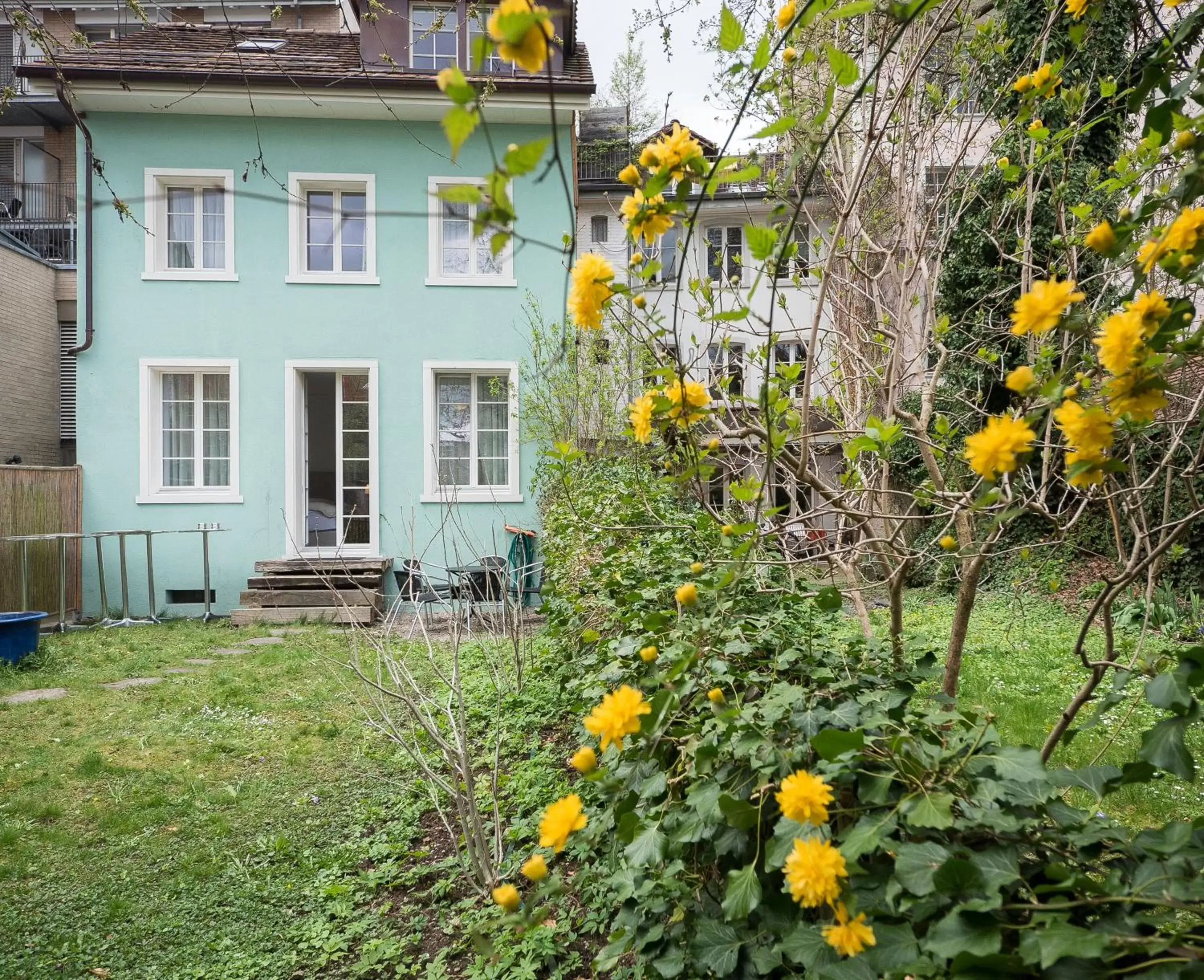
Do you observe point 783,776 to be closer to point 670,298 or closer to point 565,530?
point 565,530

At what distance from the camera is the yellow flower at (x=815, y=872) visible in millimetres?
941

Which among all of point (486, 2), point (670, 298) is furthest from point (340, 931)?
point (670, 298)

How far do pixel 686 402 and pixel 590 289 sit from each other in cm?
28

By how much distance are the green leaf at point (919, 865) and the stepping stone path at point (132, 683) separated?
19.6ft

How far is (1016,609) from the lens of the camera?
6.81 m

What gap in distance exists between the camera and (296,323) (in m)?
9.48

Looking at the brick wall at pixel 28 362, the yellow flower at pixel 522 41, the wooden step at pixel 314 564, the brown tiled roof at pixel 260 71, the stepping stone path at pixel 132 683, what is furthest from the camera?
the brick wall at pixel 28 362

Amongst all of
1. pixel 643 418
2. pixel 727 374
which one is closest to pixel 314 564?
pixel 727 374

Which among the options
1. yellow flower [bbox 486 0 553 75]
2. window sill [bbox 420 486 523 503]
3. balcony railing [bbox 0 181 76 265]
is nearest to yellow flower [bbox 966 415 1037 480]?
yellow flower [bbox 486 0 553 75]

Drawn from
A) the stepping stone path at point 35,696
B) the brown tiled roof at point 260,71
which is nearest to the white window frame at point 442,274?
the brown tiled roof at point 260,71

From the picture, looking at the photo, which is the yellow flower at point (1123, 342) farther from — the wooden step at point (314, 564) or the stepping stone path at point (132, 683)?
the wooden step at point (314, 564)

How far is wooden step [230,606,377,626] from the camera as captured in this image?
8344 millimetres

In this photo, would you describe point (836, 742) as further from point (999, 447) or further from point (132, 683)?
point (132, 683)

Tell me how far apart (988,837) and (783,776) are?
30 centimetres
